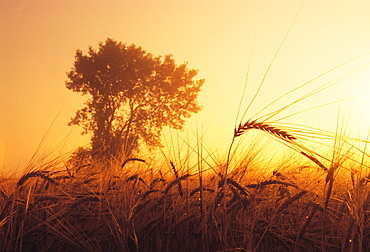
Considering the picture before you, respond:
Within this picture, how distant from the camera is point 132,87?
2078cm

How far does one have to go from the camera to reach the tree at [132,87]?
2023cm

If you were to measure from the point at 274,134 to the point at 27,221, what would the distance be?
1281mm

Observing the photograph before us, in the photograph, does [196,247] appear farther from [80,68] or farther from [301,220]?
[80,68]

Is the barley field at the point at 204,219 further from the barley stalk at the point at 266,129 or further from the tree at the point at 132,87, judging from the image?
the tree at the point at 132,87

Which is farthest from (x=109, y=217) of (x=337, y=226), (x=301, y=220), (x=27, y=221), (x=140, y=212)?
(x=337, y=226)

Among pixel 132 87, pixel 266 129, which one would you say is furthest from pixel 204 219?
pixel 132 87

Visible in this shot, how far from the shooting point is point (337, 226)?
1.87 meters

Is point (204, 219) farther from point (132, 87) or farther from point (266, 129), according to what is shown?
point (132, 87)

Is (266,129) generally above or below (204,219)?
above

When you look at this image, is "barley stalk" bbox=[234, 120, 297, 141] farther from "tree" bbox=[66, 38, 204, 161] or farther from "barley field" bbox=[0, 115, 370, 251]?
"tree" bbox=[66, 38, 204, 161]

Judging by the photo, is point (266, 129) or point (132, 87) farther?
point (132, 87)

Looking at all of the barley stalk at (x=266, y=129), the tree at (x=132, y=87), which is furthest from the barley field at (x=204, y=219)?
the tree at (x=132, y=87)

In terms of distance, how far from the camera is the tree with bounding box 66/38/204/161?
20.2 m

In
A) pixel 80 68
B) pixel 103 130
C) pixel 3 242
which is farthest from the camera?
pixel 80 68
